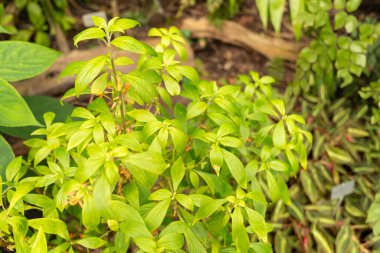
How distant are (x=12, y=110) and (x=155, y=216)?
1.87ft

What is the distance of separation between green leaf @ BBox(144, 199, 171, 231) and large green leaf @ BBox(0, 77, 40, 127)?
1.52 ft

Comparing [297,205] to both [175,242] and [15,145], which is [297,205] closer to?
[175,242]

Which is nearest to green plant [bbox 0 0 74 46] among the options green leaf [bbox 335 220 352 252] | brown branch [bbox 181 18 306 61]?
brown branch [bbox 181 18 306 61]

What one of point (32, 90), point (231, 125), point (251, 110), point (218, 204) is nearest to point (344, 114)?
point (251, 110)

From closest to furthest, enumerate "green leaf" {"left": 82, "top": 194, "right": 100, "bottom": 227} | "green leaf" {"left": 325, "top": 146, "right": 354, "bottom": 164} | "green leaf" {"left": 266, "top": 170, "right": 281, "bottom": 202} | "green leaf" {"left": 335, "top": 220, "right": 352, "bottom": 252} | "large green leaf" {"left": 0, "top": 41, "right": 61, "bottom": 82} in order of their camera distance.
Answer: "green leaf" {"left": 82, "top": 194, "right": 100, "bottom": 227}
"green leaf" {"left": 266, "top": 170, "right": 281, "bottom": 202}
"large green leaf" {"left": 0, "top": 41, "right": 61, "bottom": 82}
"green leaf" {"left": 335, "top": 220, "right": 352, "bottom": 252}
"green leaf" {"left": 325, "top": 146, "right": 354, "bottom": 164}

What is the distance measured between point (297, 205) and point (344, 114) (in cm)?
59

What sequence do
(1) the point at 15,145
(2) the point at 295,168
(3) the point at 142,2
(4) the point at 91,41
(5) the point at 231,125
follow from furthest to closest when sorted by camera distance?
(3) the point at 142,2
(4) the point at 91,41
(1) the point at 15,145
(2) the point at 295,168
(5) the point at 231,125

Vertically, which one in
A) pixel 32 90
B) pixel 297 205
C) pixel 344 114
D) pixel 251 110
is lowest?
pixel 297 205

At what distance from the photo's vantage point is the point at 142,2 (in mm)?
3018

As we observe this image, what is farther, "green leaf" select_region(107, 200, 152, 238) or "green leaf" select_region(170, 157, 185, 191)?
"green leaf" select_region(170, 157, 185, 191)

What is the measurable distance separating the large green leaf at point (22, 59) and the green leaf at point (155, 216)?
0.67 meters

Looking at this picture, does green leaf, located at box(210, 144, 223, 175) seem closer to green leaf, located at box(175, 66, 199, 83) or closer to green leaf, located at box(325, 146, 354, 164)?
green leaf, located at box(175, 66, 199, 83)

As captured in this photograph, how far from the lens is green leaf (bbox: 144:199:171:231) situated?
1003 millimetres

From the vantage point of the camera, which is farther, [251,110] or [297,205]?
[297,205]
